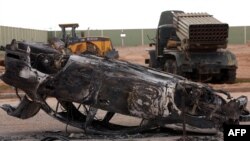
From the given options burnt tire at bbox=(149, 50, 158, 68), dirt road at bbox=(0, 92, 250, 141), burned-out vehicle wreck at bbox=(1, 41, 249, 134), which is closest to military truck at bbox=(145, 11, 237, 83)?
burnt tire at bbox=(149, 50, 158, 68)

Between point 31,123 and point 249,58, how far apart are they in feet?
95.3

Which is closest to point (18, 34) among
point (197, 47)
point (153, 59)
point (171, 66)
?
point (153, 59)

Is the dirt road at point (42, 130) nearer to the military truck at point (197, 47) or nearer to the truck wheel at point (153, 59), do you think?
the military truck at point (197, 47)

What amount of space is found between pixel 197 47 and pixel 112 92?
Result: 10.4 meters

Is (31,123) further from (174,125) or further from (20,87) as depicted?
(174,125)

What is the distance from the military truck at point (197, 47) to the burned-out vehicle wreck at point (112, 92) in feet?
31.6

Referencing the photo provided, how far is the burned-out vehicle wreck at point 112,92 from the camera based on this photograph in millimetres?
7750

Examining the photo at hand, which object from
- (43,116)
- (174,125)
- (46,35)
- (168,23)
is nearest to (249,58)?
(168,23)

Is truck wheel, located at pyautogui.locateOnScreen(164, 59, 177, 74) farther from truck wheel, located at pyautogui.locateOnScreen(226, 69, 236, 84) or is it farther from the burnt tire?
truck wheel, located at pyautogui.locateOnScreen(226, 69, 236, 84)

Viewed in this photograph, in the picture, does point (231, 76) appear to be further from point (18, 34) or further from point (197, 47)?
point (18, 34)

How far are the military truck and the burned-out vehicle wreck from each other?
9641 millimetres

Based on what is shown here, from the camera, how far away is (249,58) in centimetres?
3753

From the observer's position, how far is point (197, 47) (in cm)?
1791

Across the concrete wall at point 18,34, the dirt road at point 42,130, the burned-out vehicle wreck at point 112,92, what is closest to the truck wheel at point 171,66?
the dirt road at point 42,130
